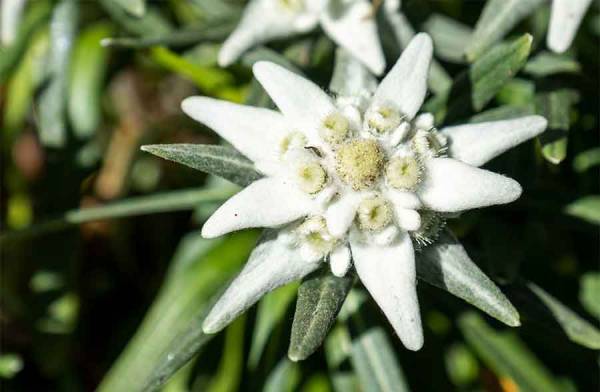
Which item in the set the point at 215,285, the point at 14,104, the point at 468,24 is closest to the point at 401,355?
the point at 215,285

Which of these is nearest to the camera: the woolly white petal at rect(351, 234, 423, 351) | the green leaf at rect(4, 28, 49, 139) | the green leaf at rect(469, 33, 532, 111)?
the woolly white petal at rect(351, 234, 423, 351)

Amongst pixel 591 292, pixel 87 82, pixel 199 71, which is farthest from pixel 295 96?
pixel 87 82

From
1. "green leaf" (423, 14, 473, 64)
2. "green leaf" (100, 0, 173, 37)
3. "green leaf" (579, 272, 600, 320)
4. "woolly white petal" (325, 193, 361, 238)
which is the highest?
"woolly white petal" (325, 193, 361, 238)

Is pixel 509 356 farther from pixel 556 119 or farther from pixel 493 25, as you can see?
pixel 493 25

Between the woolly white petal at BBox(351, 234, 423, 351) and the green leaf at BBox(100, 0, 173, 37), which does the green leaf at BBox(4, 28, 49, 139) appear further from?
the woolly white petal at BBox(351, 234, 423, 351)

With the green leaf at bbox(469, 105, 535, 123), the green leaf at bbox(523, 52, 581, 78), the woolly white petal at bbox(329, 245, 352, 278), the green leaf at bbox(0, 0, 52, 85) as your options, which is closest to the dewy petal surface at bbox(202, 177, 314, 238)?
the woolly white petal at bbox(329, 245, 352, 278)

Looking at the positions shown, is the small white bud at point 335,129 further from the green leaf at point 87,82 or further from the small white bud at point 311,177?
the green leaf at point 87,82

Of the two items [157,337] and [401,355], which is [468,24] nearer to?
[401,355]
